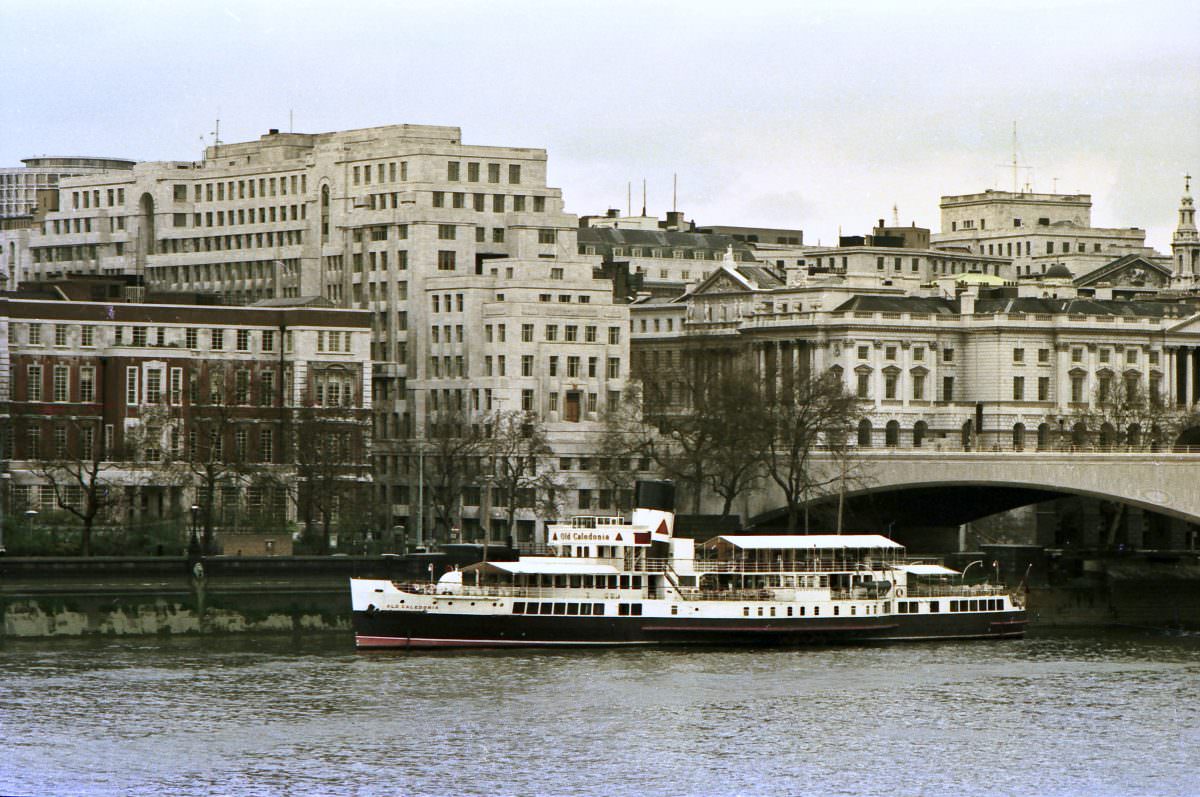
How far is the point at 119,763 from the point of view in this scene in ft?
Result: 322

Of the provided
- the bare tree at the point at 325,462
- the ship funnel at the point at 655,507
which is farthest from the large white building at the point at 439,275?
the ship funnel at the point at 655,507

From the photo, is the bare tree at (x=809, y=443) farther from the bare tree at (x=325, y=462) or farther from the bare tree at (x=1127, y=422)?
the bare tree at (x=325, y=462)

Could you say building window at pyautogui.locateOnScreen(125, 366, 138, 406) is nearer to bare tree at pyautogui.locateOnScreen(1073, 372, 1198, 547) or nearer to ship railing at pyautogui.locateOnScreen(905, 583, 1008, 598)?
ship railing at pyautogui.locateOnScreen(905, 583, 1008, 598)

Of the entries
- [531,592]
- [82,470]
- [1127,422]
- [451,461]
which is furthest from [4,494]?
[1127,422]

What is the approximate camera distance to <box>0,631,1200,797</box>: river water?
9681 centimetres

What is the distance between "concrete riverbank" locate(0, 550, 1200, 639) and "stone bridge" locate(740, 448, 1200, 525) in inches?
200

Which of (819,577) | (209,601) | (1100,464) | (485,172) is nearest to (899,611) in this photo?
(819,577)

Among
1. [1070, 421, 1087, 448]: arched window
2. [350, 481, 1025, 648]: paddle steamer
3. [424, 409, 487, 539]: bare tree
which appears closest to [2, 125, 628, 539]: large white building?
[424, 409, 487, 539]: bare tree

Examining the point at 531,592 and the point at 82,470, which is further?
the point at 82,470

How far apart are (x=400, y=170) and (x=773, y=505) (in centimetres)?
3127

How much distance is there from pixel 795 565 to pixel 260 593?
2581 cm

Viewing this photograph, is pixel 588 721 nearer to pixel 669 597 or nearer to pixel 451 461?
pixel 669 597

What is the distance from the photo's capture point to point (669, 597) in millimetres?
135375

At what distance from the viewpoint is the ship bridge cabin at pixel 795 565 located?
450 ft
